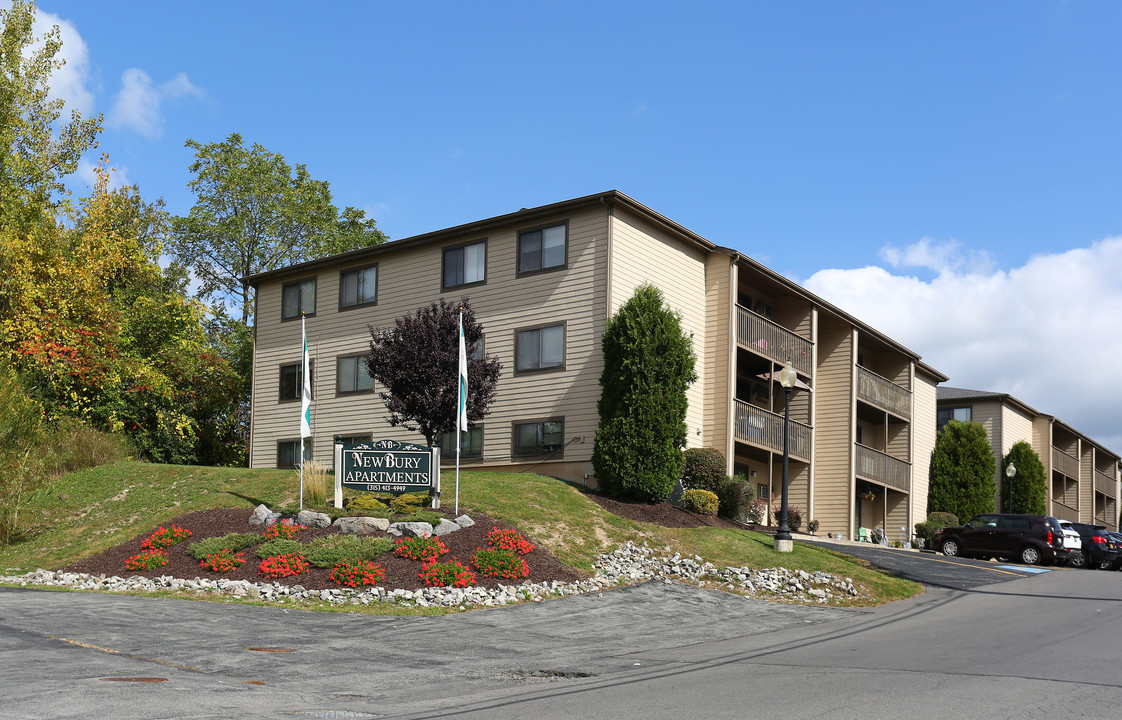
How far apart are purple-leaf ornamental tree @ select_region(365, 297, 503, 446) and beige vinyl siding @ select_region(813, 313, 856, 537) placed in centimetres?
1630

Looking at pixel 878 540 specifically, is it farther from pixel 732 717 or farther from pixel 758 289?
pixel 732 717

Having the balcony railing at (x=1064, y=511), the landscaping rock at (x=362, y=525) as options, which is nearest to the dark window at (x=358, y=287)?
the landscaping rock at (x=362, y=525)

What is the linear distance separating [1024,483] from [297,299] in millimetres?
36176

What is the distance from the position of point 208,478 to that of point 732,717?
20.5 metres

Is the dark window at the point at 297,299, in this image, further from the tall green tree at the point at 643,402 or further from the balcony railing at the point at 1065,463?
the balcony railing at the point at 1065,463

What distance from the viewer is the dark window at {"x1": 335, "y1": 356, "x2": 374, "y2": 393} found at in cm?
3191

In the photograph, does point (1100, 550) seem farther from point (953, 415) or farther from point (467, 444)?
point (953, 415)

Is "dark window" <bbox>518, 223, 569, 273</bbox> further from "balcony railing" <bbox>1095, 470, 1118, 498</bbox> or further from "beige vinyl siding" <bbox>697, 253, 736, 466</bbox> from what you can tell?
"balcony railing" <bbox>1095, 470, 1118, 498</bbox>

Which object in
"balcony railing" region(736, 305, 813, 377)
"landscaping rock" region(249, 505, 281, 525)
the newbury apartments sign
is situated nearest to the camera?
"landscaping rock" region(249, 505, 281, 525)

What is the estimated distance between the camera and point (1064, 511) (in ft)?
193

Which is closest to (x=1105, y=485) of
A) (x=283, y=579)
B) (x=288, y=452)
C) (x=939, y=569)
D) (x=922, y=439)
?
(x=922, y=439)

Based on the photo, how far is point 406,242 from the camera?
31375mm

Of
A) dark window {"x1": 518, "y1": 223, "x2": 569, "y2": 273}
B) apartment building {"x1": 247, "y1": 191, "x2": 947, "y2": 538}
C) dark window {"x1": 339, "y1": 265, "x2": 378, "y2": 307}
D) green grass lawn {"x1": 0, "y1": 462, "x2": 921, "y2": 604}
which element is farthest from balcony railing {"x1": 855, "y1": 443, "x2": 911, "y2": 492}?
dark window {"x1": 339, "y1": 265, "x2": 378, "y2": 307}

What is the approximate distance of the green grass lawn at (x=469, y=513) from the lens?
20031 millimetres
